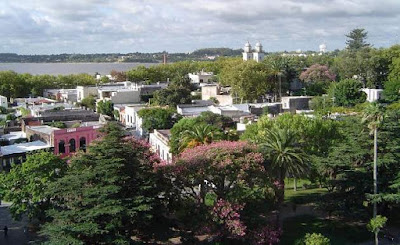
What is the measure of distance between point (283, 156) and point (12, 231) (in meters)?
15.3

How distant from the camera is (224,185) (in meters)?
23.0

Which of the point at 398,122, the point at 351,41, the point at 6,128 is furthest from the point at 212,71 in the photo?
the point at 398,122

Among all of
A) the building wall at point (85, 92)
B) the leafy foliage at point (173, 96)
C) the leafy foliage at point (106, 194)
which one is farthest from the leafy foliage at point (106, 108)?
the leafy foliage at point (106, 194)

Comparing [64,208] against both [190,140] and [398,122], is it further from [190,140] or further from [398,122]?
[398,122]

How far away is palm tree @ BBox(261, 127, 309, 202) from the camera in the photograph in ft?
82.6

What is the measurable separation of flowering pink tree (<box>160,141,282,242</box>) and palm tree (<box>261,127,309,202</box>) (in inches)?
83.4

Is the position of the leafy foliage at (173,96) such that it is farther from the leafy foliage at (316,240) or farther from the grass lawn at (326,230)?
the leafy foliage at (316,240)

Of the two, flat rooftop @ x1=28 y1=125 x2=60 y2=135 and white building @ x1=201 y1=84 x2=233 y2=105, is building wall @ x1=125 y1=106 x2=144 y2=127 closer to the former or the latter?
flat rooftop @ x1=28 y1=125 x2=60 y2=135

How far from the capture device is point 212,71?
349ft

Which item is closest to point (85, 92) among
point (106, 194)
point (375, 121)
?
point (106, 194)

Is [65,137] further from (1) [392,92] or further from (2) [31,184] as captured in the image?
(1) [392,92]

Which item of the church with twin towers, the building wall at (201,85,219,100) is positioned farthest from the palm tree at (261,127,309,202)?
the church with twin towers

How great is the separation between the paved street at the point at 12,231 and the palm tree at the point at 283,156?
13.5 metres

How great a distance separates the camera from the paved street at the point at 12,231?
78.3 ft
